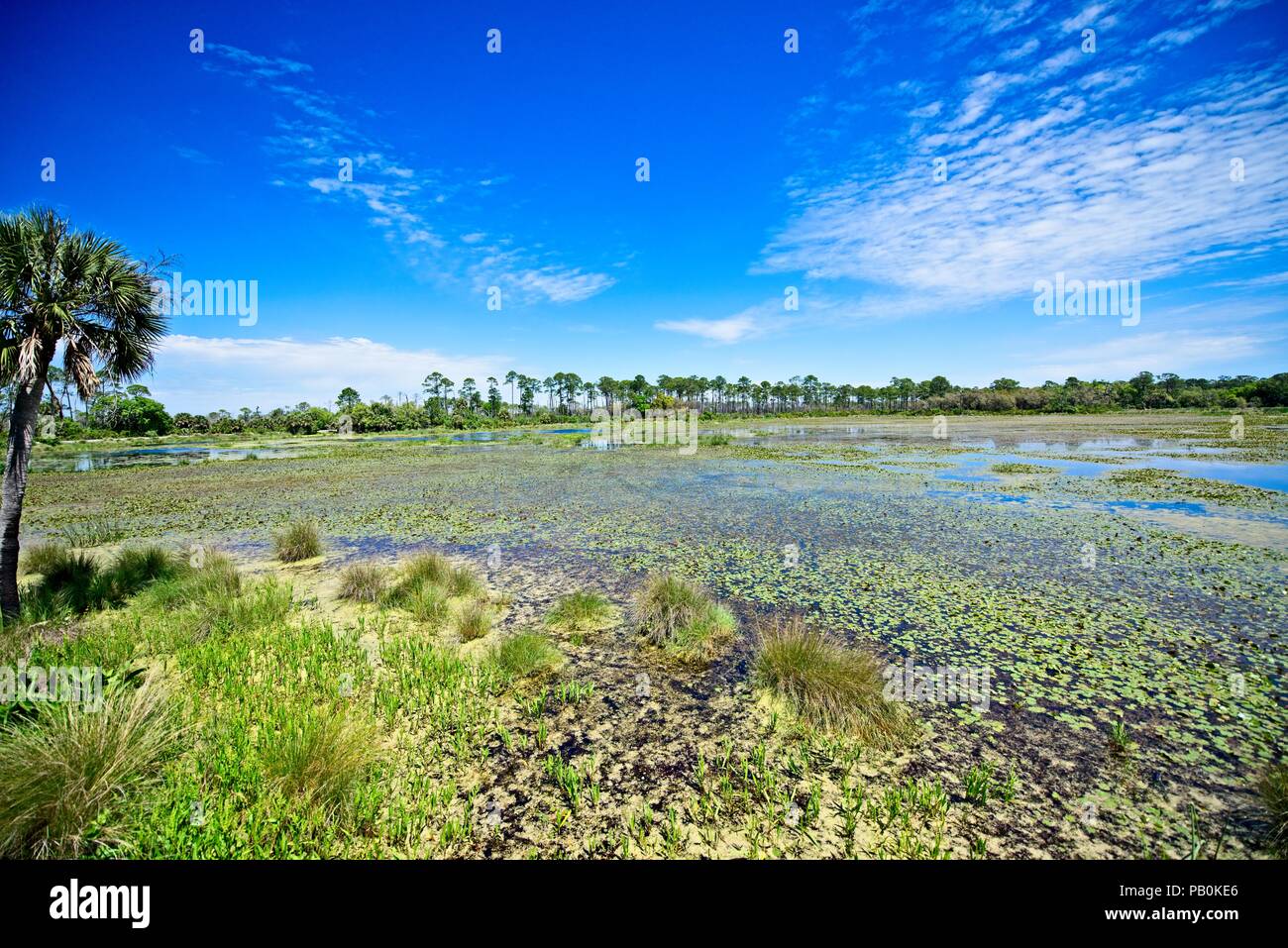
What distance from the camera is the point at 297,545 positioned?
1005cm

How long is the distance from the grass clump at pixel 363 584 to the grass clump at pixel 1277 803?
945 centimetres

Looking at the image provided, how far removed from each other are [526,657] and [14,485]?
7.41 m

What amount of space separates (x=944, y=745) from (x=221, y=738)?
236 inches

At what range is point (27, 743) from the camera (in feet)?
9.94

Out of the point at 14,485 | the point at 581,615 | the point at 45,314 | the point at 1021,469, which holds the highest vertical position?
the point at 45,314

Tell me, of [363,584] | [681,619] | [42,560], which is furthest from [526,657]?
[42,560]

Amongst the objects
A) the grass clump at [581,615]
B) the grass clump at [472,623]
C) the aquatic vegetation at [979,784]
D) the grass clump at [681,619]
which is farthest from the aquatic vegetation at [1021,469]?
the grass clump at [472,623]

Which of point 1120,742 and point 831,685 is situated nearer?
point 1120,742

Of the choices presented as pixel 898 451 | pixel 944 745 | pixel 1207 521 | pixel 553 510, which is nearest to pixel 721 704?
pixel 944 745

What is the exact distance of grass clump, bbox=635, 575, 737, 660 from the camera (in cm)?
588

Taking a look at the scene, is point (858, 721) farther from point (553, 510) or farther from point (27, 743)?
point (553, 510)

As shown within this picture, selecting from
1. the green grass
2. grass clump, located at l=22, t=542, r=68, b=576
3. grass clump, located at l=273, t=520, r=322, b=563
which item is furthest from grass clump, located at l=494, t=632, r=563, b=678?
the green grass

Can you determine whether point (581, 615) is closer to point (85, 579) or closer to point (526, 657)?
point (526, 657)

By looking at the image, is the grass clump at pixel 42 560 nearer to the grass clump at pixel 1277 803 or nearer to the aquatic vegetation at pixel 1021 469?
the grass clump at pixel 1277 803
